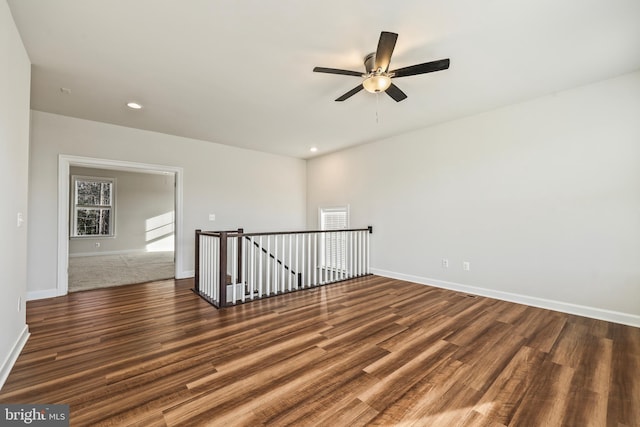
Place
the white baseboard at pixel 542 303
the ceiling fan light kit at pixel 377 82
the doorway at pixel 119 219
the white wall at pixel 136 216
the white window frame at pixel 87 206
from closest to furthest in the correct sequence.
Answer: the ceiling fan light kit at pixel 377 82 < the white baseboard at pixel 542 303 < the doorway at pixel 119 219 < the white window frame at pixel 87 206 < the white wall at pixel 136 216

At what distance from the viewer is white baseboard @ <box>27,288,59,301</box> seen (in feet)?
12.3

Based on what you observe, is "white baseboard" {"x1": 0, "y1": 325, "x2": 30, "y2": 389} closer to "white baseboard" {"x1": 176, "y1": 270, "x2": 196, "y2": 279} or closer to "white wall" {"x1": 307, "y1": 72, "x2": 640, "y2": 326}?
"white baseboard" {"x1": 176, "y1": 270, "x2": 196, "y2": 279}

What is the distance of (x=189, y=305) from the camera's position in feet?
11.5

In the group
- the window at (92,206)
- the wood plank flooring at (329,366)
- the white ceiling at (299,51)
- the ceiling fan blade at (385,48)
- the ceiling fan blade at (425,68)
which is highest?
the white ceiling at (299,51)

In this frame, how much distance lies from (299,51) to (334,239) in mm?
3366

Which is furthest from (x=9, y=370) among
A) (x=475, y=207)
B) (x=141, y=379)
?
(x=475, y=207)

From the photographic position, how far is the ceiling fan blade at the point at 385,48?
6.46ft

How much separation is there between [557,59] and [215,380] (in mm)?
4181

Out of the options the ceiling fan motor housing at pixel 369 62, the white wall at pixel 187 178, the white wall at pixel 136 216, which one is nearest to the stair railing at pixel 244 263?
the white wall at pixel 187 178

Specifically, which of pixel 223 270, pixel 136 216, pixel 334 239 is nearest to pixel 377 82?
pixel 223 270

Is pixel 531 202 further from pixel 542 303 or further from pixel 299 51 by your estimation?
pixel 299 51

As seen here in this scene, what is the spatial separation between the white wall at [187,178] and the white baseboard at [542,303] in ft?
11.4

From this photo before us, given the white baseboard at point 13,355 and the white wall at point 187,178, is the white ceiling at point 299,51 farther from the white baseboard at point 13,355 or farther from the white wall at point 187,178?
the white baseboard at point 13,355

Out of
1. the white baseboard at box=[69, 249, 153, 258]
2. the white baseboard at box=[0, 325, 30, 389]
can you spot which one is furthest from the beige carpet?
the white baseboard at box=[0, 325, 30, 389]
